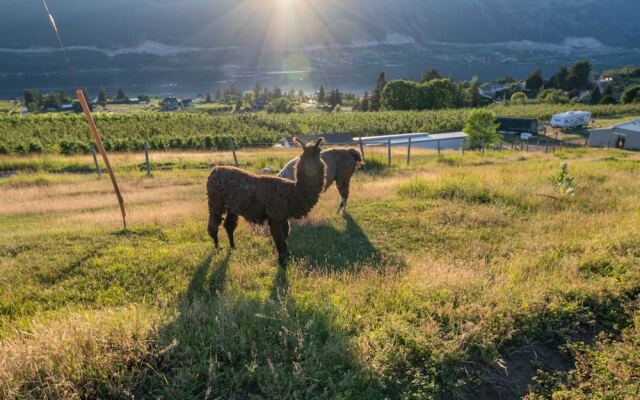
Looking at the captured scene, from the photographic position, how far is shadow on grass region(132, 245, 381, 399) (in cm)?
415

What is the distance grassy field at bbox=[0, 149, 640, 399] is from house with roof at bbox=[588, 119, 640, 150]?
5175 centimetres

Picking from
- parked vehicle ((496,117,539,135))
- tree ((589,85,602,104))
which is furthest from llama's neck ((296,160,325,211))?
tree ((589,85,602,104))

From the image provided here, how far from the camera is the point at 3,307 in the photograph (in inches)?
255

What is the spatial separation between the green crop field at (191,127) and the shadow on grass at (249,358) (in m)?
36.3

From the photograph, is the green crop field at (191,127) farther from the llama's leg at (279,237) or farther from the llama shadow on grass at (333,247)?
the llama's leg at (279,237)

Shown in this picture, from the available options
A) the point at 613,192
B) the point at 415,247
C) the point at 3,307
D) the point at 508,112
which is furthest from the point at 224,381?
the point at 508,112

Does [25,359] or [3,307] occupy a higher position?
[25,359]

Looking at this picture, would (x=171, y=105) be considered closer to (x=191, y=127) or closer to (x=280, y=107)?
(x=280, y=107)

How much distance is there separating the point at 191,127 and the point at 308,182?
4837 cm

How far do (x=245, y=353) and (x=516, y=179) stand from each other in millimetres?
14225

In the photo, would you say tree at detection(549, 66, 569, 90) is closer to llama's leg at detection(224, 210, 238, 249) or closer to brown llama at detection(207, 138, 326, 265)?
brown llama at detection(207, 138, 326, 265)

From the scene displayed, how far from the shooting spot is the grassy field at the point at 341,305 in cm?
432

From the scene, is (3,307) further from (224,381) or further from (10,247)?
(224,381)

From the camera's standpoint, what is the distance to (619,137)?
177 ft
